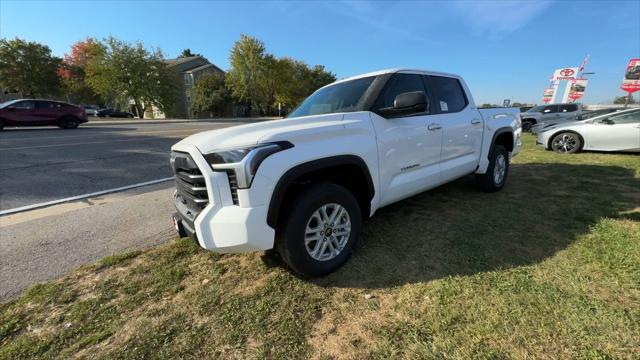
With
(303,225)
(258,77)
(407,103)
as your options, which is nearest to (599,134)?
(407,103)

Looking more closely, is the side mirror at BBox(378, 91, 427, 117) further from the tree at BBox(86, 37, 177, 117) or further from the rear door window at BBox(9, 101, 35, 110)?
the tree at BBox(86, 37, 177, 117)

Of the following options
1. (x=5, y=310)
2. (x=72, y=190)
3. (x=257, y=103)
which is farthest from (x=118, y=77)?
(x=5, y=310)

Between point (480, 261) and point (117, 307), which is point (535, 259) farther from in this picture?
point (117, 307)

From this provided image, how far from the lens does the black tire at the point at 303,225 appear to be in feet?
7.96

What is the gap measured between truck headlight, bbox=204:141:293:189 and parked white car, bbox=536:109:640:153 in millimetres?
9867

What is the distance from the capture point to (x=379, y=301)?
2391 millimetres

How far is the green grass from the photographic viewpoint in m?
1.97

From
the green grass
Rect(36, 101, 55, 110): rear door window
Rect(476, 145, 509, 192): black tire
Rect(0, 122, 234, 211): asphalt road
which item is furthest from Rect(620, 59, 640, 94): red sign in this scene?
Rect(36, 101, 55, 110): rear door window

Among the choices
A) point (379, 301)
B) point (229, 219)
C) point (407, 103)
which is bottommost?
point (379, 301)

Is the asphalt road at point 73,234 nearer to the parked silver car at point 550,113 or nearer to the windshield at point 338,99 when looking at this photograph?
the windshield at point 338,99

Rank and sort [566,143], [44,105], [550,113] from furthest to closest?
[44,105] < [550,113] < [566,143]

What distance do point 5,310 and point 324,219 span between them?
2.60 metres

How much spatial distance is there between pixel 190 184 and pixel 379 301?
1.76 metres

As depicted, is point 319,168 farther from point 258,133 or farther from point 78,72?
point 78,72
